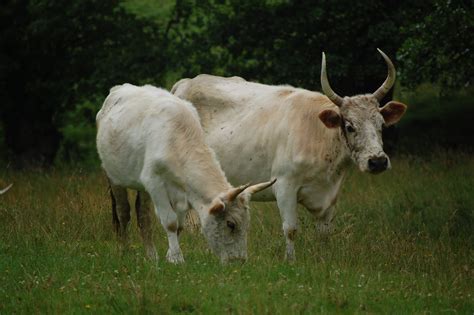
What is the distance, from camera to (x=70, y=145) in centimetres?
2528

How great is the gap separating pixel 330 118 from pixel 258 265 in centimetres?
222

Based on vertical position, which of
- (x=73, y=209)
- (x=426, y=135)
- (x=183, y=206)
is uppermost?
(x=183, y=206)

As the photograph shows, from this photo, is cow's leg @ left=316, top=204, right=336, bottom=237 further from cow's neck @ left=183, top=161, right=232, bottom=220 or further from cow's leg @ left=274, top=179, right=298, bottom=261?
cow's neck @ left=183, top=161, right=232, bottom=220

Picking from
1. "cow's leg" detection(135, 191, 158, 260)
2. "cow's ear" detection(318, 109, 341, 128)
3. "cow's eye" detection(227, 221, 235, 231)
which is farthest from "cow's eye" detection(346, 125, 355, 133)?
"cow's leg" detection(135, 191, 158, 260)

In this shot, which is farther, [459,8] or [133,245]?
[459,8]

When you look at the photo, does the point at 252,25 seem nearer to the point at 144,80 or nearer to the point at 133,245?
the point at 144,80

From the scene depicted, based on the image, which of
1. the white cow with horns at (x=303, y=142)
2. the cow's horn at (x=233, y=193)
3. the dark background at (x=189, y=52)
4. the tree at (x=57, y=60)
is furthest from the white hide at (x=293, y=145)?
the tree at (x=57, y=60)

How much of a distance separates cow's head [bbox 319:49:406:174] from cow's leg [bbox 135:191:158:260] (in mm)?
2370

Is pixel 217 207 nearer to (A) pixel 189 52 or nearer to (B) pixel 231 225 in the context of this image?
(B) pixel 231 225

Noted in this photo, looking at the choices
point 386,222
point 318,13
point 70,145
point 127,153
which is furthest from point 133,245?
point 70,145

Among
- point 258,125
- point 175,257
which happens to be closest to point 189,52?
point 258,125

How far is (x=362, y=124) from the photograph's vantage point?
10.1m

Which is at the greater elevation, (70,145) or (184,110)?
(184,110)

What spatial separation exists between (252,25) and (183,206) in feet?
40.0
